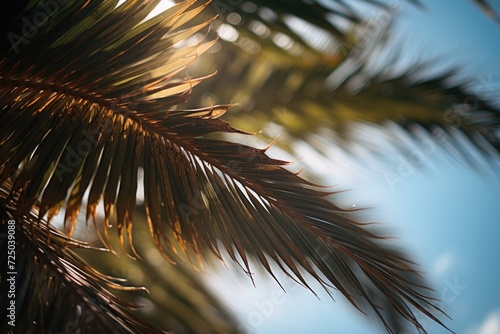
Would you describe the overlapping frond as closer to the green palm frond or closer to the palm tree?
the palm tree

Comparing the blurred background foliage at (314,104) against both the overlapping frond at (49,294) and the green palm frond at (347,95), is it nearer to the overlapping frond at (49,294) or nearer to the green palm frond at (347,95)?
the green palm frond at (347,95)

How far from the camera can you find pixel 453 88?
236 centimetres

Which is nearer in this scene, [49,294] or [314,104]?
[49,294]

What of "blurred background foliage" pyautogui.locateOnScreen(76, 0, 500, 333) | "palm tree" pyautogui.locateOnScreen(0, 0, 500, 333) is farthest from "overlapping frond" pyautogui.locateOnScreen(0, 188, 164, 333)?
"blurred background foliage" pyautogui.locateOnScreen(76, 0, 500, 333)

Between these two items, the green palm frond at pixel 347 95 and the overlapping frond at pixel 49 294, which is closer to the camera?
the overlapping frond at pixel 49 294

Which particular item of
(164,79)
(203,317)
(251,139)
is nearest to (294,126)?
(251,139)

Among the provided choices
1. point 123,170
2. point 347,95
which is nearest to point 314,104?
point 347,95

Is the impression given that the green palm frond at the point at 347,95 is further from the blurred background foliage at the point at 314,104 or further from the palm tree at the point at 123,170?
the palm tree at the point at 123,170

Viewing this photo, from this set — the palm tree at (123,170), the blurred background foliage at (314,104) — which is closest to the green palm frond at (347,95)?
the blurred background foliage at (314,104)

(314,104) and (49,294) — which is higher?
(314,104)

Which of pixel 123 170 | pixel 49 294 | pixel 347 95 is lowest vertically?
pixel 49 294

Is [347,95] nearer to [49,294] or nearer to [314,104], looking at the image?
[314,104]

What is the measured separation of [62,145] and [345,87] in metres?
1.68

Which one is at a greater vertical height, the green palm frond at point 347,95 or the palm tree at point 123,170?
the green palm frond at point 347,95
